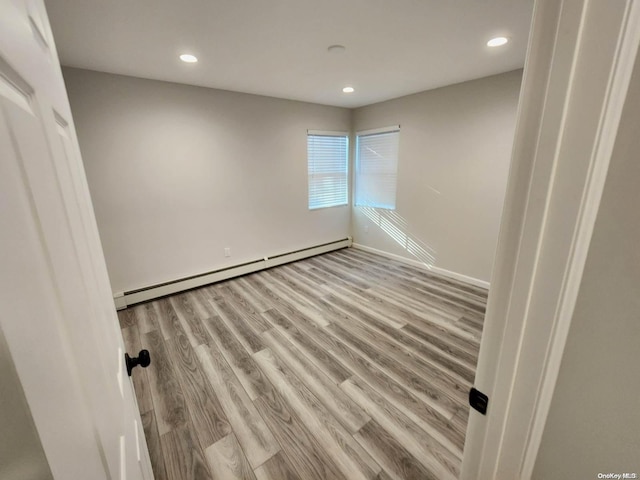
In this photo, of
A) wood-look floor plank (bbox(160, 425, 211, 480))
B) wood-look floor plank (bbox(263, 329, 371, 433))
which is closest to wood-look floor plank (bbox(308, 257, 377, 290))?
wood-look floor plank (bbox(263, 329, 371, 433))

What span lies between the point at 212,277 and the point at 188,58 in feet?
7.62

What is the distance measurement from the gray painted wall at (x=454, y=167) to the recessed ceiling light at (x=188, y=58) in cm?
260

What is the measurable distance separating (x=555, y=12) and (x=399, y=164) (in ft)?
11.8

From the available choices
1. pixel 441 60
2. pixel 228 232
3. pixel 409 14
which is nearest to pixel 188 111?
pixel 228 232

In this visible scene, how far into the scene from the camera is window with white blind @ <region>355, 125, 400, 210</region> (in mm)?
3967

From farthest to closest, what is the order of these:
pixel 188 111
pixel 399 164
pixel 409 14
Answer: pixel 399 164 < pixel 188 111 < pixel 409 14

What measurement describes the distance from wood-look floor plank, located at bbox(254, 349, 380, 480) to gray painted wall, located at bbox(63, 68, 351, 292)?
186 centimetres

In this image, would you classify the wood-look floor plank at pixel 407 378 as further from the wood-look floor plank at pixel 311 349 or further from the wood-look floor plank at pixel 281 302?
the wood-look floor plank at pixel 281 302

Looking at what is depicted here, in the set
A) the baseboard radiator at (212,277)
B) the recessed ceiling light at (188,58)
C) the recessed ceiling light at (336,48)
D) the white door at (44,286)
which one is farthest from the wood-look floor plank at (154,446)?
the recessed ceiling light at (336,48)

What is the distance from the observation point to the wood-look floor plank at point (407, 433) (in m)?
1.33

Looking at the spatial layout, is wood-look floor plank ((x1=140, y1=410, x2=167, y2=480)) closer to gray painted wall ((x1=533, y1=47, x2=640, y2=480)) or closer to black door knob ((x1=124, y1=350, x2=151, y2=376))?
black door knob ((x1=124, y1=350, x2=151, y2=376))

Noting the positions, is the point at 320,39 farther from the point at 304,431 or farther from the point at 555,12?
the point at 304,431

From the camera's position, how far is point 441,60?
94.3 inches

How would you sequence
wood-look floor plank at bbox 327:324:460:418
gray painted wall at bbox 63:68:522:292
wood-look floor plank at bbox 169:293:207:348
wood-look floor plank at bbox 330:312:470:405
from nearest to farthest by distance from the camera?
wood-look floor plank at bbox 327:324:460:418
wood-look floor plank at bbox 330:312:470:405
wood-look floor plank at bbox 169:293:207:348
gray painted wall at bbox 63:68:522:292
